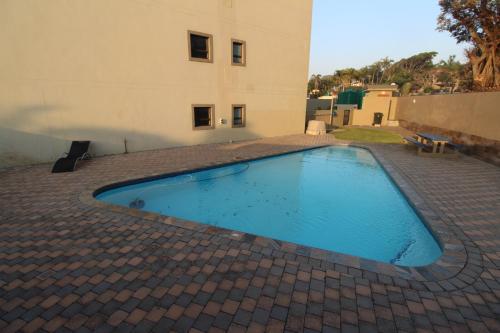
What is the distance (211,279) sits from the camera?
3232 mm

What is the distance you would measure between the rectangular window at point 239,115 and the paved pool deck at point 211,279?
10146 millimetres

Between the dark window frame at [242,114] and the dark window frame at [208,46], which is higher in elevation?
the dark window frame at [208,46]

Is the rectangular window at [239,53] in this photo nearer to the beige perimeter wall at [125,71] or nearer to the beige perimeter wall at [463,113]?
the beige perimeter wall at [125,71]

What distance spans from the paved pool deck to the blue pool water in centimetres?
89

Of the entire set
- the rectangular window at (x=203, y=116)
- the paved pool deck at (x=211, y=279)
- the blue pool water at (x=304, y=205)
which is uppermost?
the rectangular window at (x=203, y=116)

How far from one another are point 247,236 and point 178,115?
9405mm

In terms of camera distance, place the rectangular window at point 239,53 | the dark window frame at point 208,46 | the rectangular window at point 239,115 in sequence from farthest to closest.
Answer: the rectangular window at point 239,115 < the rectangular window at point 239,53 < the dark window frame at point 208,46

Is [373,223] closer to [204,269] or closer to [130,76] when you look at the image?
[204,269]

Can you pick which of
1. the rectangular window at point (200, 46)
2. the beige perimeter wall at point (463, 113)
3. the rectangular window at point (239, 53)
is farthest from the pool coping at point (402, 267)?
the rectangular window at point (239, 53)

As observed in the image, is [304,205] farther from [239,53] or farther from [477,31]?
[477,31]

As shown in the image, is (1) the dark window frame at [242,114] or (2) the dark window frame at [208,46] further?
(1) the dark window frame at [242,114]

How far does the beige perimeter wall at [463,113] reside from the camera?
982 centimetres

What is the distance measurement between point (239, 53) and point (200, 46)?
2.47 metres

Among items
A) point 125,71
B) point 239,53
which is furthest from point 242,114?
point 125,71
